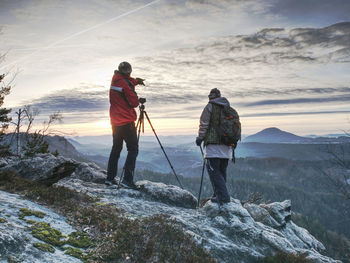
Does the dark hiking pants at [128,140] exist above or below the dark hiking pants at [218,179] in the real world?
above

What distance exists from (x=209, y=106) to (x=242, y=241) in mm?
4443

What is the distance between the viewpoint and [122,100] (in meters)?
8.87

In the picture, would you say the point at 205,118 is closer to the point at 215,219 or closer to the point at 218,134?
the point at 218,134

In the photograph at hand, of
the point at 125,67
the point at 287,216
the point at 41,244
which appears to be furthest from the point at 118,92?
the point at 287,216

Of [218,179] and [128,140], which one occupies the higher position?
[128,140]

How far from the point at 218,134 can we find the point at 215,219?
2849 mm

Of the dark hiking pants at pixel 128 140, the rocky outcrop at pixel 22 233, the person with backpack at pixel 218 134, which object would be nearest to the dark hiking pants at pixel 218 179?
the person with backpack at pixel 218 134

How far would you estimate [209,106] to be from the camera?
8438 mm

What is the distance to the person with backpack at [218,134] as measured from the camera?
835 centimetres

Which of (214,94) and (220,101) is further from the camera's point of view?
(214,94)

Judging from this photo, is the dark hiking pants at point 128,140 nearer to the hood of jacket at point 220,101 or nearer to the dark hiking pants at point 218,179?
the dark hiking pants at point 218,179

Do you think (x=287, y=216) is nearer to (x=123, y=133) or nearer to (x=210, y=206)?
(x=210, y=206)

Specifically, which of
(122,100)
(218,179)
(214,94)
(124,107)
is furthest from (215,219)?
(122,100)

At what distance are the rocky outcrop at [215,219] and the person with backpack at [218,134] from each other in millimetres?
840
